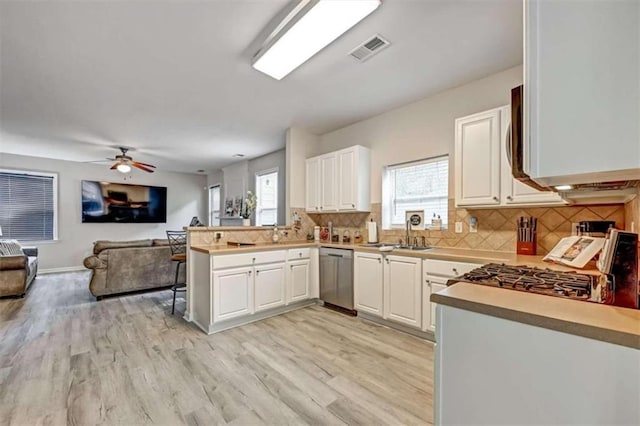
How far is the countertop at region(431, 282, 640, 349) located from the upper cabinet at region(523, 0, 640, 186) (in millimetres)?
460

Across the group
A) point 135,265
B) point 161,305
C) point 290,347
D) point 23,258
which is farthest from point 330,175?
point 23,258

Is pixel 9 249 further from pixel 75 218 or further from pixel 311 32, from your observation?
pixel 311 32

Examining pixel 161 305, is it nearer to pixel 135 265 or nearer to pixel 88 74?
pixel 135 265

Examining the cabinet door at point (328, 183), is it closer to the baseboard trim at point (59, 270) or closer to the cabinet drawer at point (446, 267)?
the cabinet drawer at point (446, 267)

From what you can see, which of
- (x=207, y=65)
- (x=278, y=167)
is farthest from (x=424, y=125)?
(x=278, y=167)

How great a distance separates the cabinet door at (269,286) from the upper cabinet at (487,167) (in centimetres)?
227

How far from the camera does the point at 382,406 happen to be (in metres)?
1.85

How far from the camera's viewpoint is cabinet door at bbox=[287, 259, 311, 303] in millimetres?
3729

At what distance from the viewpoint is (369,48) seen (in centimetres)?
245

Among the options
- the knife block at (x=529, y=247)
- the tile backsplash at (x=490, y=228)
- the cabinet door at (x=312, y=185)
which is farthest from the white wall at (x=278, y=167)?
the knife block at (x=529, y=247)

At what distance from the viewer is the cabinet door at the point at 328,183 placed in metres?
4.15

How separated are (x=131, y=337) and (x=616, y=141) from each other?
12.6ft

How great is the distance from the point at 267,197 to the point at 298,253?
2916 mm

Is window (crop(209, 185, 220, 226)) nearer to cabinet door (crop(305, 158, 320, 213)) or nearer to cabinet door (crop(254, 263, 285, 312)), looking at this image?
cabinet door (crop(305, 158, 320, 213))
